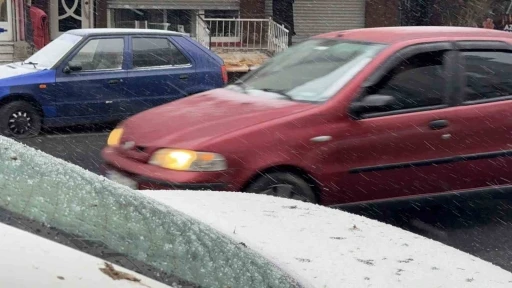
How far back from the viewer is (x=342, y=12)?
23.3m

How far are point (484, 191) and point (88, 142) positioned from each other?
233 inches

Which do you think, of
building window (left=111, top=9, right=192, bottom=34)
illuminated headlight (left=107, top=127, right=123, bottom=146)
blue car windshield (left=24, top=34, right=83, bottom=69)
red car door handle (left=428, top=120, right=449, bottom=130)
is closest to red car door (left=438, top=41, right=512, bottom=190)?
red car door handle (left=428, top=120, right=449, bottom=130)

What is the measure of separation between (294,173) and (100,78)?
5690mm

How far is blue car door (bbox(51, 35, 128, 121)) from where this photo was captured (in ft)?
33.1

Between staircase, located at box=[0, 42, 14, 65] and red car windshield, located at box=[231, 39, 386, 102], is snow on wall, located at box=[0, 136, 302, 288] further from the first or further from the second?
staircase, located at box=[0, 42, 14, 65]

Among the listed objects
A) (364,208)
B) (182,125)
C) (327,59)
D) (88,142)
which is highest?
(327,59)

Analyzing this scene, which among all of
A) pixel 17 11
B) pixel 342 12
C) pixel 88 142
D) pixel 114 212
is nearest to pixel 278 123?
pixel 114 212

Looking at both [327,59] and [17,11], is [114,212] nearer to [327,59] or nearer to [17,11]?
[327,59]

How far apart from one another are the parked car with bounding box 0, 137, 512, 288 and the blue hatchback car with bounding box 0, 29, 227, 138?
701 centimetres

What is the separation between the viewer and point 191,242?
2.17 meters

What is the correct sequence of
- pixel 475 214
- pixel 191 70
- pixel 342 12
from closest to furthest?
1. pixel 475 214
2. pixel 191 70
3. pixel 342 12

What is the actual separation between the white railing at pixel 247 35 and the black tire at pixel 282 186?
14.1 metres

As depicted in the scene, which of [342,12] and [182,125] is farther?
[342,12]

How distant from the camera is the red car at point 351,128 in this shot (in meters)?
5.06
